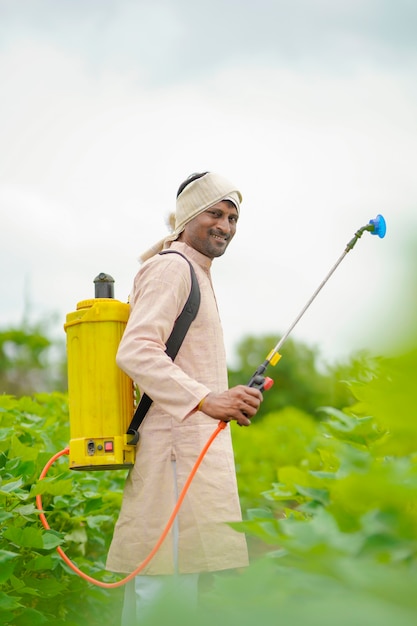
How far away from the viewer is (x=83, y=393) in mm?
3162

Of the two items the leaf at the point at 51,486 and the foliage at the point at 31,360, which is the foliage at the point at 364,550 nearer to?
the leaf at the point at 51,486

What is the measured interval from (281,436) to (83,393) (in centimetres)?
756

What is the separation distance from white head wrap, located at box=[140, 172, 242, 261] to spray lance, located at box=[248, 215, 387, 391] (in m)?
0.54

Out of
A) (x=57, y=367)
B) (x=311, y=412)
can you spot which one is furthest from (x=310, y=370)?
(x=57, y=367)

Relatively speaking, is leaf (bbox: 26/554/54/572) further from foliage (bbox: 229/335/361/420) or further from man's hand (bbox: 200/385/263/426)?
foliage (bbox: 229/335/361/420)

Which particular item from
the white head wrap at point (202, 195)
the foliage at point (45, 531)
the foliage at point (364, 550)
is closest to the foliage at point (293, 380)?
the foliage at point (45, 531)

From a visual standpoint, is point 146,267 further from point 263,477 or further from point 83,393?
point 263,477

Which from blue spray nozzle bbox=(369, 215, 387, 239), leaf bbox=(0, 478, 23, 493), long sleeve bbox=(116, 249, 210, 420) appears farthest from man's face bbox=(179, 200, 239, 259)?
leaf bbox=(0, 478, 23, 493)

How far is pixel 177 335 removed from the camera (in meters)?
3.24

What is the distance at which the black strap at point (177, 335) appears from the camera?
3209 mm

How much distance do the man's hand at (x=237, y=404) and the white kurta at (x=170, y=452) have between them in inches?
5.2

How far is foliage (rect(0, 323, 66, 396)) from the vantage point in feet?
116

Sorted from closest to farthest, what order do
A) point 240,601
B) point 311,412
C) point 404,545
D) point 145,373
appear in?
point 240,601
point 404,545
point 145,373
point 311,412

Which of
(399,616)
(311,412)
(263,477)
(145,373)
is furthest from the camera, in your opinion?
(311,412)
